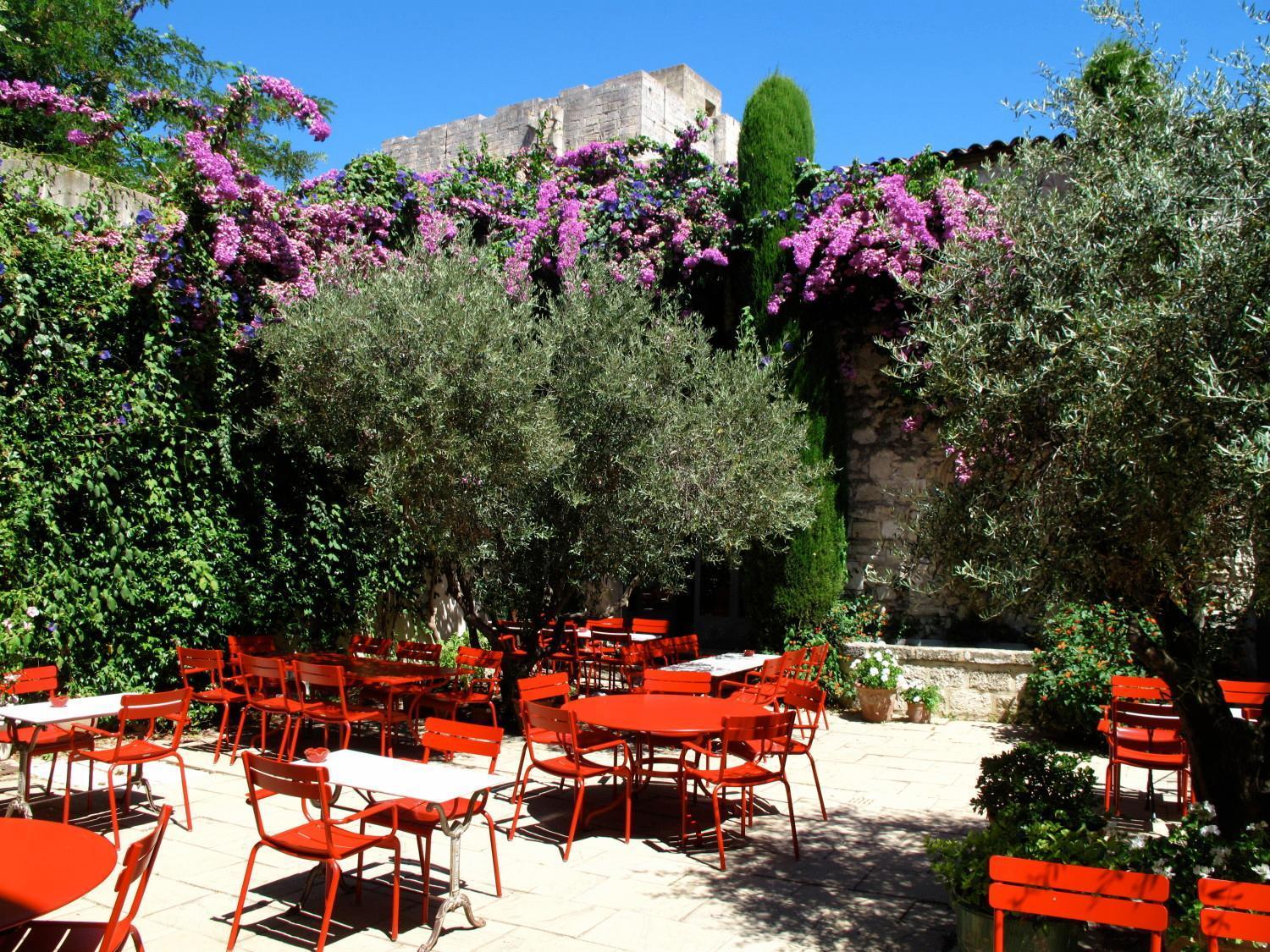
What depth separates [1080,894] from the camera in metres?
2.82

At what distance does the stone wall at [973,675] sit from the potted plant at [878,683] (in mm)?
102

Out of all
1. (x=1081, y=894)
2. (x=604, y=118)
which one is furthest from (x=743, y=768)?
(x=604, y=118)

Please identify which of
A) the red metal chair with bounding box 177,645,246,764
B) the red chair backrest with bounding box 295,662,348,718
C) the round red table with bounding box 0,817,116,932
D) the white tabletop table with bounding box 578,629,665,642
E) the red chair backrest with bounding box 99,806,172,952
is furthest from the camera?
the white tabletop table with bounding box 578,629,665,642

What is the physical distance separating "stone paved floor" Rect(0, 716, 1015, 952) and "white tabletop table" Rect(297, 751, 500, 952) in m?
0.13

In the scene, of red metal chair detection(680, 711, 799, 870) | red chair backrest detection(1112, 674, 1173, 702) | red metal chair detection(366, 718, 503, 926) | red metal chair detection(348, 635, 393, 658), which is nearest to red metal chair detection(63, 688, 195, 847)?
red metal chair detection(366, 718, 503, 926)

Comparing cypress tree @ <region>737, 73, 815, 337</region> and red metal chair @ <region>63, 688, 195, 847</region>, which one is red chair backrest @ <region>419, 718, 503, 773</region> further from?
cypress tree @ <region>737, 73, 815, 337</region>

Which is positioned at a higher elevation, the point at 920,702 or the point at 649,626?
the point at 649,626

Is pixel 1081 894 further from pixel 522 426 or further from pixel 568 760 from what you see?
pixel 522 426

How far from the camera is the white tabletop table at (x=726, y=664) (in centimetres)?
761

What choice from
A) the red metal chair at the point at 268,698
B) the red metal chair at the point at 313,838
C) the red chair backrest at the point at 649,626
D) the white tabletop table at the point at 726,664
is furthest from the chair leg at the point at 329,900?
the red chair backrest at the point at 649,626

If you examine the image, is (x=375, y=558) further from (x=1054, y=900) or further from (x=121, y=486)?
(x=1054, y=900)

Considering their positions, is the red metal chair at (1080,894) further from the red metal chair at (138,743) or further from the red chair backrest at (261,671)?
the red chair backrest at (261,671)

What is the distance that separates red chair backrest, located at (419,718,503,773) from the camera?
4.47 metres

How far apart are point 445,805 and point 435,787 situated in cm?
35
